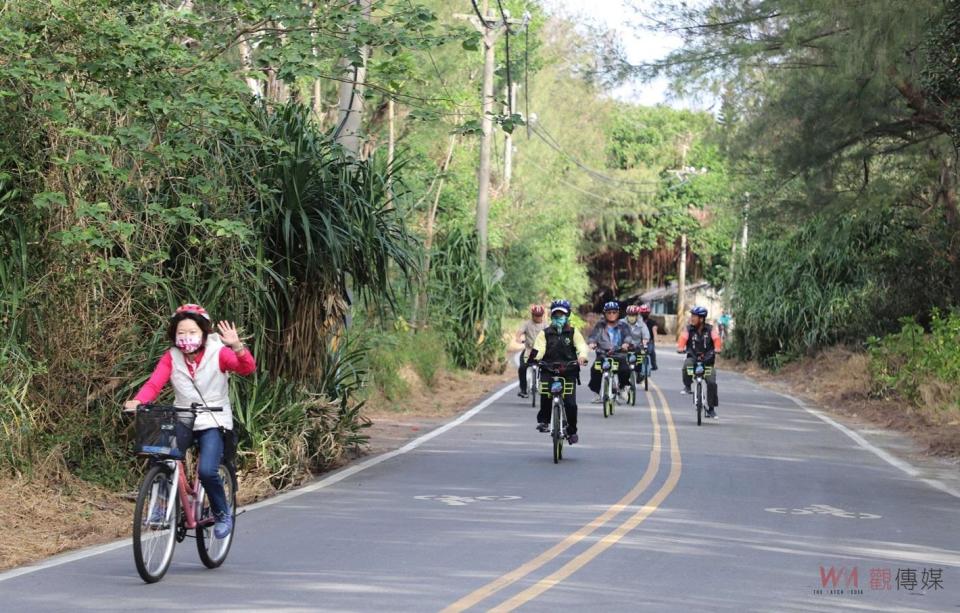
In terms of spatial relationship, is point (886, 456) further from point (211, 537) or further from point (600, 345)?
point (211, 537)

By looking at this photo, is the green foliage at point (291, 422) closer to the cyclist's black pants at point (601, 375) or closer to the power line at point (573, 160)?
the cyclist's black pants at point (601, 375)

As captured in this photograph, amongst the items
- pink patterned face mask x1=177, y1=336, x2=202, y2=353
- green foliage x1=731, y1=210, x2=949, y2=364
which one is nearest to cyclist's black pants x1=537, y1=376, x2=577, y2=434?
pink patterned face mask x1=177, y1=336, x2=202, y2=353

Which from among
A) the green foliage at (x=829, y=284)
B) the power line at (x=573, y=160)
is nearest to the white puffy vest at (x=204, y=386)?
the green foliage at (x=829, y=284)

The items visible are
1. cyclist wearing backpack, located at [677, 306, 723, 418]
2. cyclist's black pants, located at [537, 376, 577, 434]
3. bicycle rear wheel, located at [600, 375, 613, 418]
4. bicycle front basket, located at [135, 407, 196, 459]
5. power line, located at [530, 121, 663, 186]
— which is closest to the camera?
bicycle front basket, located at [135, 407, 196, 459]

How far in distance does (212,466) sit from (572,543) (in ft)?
9.65

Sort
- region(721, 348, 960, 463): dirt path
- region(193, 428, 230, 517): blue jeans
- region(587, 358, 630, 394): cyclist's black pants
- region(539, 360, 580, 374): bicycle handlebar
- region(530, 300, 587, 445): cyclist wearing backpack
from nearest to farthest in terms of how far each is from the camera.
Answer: region(193, 428, 230, 517): blue jeans < region(539, 360, 580, 374): bicycle handlebar < region(530, 300, 587, 445): cyclist wearing backpack < region(721, 348, 960, 463): dirt path < region(587, 358, 630, 394): cyclist's black pants

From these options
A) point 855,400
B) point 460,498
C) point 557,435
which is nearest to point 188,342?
point 460,498

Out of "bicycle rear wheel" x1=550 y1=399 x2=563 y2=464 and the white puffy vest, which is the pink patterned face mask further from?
"bicycle rear wheel" x1=550 y1=399 x2=563 y2=464

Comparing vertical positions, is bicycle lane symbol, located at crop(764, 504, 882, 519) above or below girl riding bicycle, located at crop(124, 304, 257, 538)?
below

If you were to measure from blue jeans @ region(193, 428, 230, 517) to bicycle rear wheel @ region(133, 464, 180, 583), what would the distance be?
0.99 ft

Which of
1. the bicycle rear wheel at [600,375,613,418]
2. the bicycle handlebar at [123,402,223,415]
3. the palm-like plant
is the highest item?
the palm-like plant

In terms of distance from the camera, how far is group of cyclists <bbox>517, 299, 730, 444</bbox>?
60.0 feet

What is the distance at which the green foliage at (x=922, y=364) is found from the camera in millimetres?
25594

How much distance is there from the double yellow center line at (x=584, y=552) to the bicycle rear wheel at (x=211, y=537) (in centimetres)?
197
